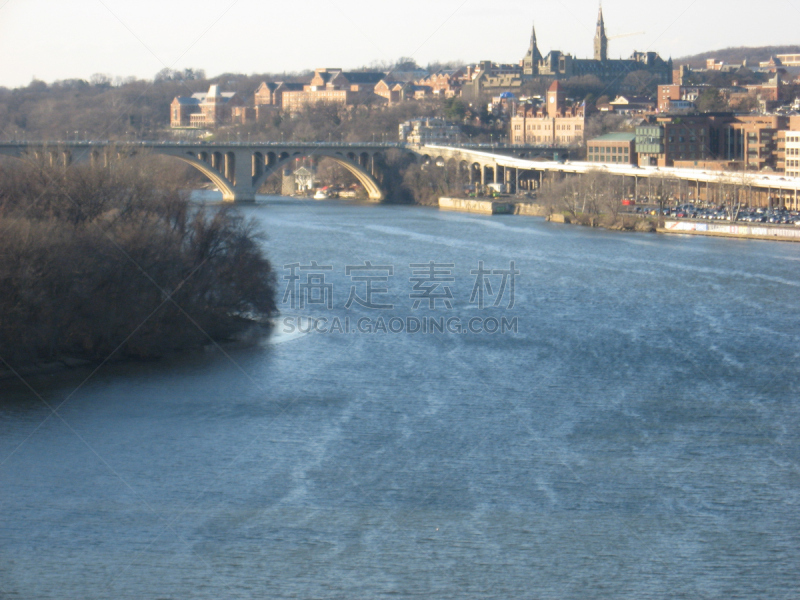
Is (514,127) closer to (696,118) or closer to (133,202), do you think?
(696,118)

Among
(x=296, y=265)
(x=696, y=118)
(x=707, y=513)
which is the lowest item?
(x=707, y=513)

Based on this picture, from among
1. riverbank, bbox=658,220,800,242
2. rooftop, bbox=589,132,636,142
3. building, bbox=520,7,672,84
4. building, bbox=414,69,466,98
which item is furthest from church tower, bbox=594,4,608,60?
riverbank, bbox=658,220,800,242

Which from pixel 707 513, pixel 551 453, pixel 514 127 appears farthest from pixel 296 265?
pixel 514 127

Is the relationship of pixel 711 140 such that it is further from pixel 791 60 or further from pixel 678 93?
pixel 791 60

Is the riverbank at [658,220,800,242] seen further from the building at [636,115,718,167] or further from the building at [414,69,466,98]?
the building at [414,69,466,98]

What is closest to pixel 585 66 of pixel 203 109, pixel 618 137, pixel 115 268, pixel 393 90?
pixel 393 90

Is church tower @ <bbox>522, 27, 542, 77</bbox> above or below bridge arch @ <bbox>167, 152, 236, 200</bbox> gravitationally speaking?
above
